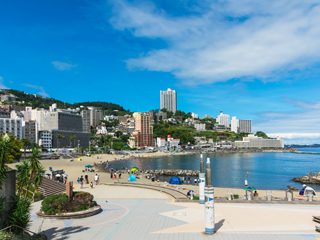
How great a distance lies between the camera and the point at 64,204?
15.0 m

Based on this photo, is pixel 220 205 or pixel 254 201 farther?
pixel 254 201

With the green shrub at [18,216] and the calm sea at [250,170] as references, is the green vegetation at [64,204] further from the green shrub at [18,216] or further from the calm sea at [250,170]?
the calm sea at [250,170]

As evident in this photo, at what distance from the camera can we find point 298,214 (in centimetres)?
1512

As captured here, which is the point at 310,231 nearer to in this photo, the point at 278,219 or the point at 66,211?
the point at 278,219

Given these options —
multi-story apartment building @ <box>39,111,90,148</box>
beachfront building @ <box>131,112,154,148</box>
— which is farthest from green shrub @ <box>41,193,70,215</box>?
beachfront building @ <box>131,112,154,148</box>

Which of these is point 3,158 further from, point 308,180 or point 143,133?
point 143,133

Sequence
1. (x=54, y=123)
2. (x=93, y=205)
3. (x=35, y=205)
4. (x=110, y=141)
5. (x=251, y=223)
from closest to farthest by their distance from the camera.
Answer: (x=251, y=223) → (x=93, y=205) → (x=35, y=205) → (x=54, y=123) → (x=110, y=141)

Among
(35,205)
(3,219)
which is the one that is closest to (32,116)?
(35,205)

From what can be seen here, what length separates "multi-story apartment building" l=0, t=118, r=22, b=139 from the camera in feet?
353

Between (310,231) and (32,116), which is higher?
(32,116)

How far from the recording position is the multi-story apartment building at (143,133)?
16938 cm

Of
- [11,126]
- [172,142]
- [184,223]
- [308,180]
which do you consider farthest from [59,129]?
[184,223]

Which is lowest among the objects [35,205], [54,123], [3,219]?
[35,205]

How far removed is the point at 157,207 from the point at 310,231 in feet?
30.9
